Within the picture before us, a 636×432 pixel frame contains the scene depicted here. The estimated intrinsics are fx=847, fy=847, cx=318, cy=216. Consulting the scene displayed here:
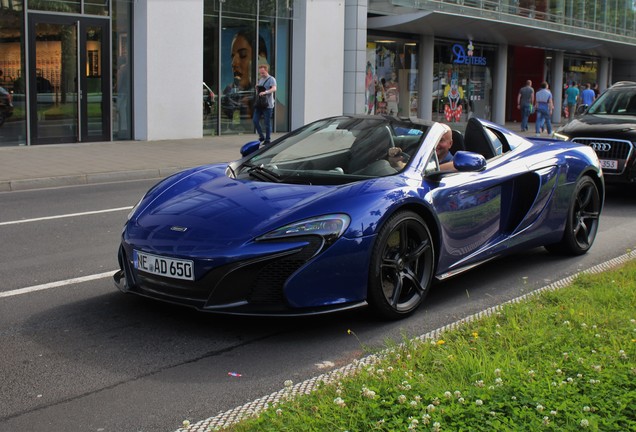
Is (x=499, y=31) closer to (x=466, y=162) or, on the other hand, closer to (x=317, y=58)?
(x=317, y=58)

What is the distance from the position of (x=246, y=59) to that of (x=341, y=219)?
62.3 ft

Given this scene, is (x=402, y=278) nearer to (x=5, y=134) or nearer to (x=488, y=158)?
(x=488, y=158)

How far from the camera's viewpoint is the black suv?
11.3m

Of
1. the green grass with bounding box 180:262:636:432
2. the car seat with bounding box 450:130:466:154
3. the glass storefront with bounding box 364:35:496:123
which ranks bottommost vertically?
the green grass with bounding box 180:262:636:432

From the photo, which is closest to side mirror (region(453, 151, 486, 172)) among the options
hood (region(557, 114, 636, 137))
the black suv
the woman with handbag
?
the black suv

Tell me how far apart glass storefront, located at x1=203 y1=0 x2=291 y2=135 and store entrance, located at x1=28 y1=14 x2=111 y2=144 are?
3.30 meters

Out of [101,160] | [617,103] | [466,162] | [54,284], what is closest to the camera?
[466,162]

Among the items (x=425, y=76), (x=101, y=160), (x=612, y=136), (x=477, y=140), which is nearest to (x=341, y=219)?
(x=477, y=140)

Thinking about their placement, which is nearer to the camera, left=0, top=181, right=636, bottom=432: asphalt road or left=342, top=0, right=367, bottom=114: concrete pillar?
left=0, top=181, right=636, bottom=432: asphalt road

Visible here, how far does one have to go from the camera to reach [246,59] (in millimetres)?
23453

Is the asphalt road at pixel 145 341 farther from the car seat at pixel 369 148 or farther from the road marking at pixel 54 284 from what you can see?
the car seat at pixel 369 148

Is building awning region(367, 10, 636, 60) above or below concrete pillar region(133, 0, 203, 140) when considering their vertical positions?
above

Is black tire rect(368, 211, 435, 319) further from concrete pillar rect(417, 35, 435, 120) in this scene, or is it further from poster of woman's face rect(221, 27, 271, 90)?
concrete pillar rect(417, 35, 435, 120)

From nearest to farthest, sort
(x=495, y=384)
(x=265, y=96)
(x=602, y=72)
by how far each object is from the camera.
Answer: (x=495, y=384) → (x=265, y=96) → (x=602, y=72)
